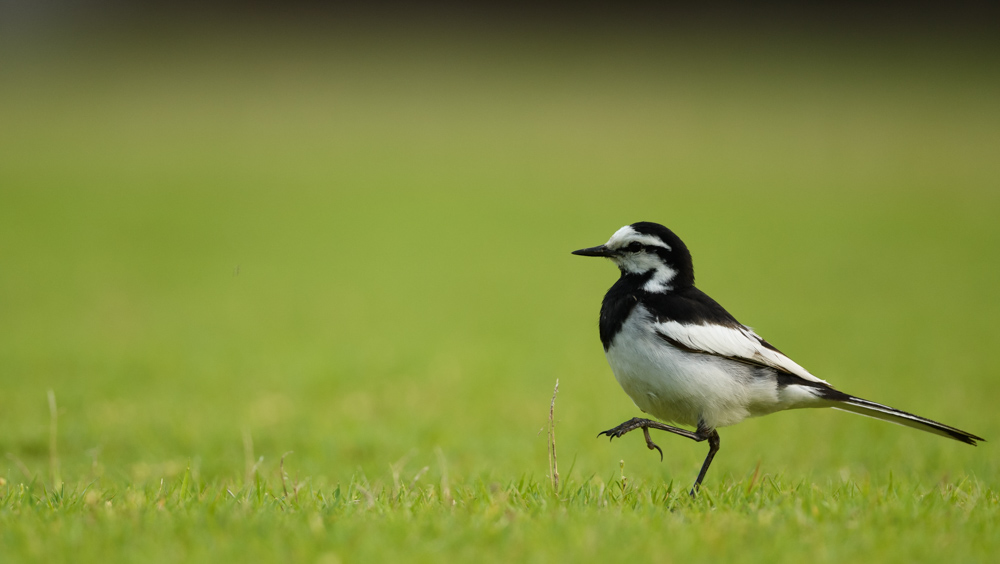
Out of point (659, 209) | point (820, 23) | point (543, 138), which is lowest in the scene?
point (659, 209)

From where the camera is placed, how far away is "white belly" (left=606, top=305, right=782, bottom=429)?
15.6ft

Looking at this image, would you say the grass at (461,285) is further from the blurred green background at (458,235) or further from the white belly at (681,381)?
the white belly at (681,381)

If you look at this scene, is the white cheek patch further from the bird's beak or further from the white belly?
the white belly

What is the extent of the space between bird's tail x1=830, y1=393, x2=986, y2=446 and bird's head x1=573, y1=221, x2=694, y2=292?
113 cm

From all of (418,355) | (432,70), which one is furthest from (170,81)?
(418,355)

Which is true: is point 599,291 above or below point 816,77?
below

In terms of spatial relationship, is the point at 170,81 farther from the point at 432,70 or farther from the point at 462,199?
the point at 462,199

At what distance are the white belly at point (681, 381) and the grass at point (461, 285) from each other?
44 centimetres

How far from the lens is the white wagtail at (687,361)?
4.76 metres

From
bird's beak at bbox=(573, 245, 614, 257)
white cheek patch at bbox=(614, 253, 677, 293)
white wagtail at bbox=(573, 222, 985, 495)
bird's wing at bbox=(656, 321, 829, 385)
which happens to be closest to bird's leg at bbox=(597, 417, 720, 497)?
white wagtail at bbox=(573, 222, 985, 495)

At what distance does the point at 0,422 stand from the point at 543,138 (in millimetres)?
34011

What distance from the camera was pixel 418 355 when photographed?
13805 millimetres

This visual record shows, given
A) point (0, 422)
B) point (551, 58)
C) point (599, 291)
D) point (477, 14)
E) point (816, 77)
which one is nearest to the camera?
point (0, 422)

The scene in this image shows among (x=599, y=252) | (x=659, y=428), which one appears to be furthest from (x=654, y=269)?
(x=659, y=428)
